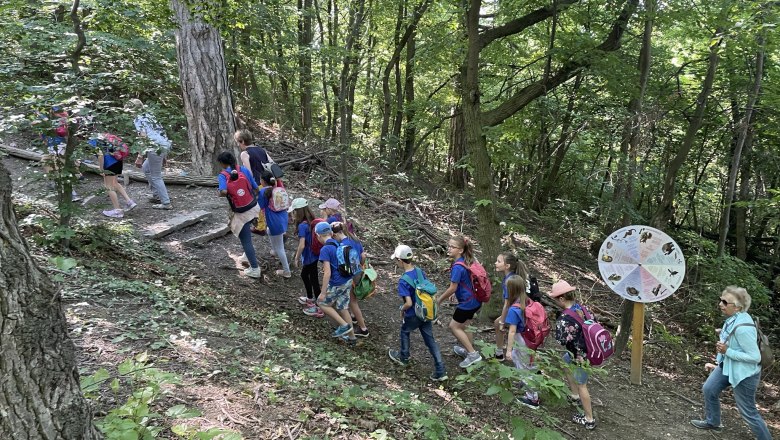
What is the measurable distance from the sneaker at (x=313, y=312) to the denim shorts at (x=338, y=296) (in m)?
0.57

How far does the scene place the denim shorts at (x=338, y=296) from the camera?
571cm

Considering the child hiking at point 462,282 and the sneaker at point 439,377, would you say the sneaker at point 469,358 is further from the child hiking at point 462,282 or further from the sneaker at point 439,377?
the sneaker at point 439,377

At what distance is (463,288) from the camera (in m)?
5.63

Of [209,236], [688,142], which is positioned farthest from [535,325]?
[209,236]

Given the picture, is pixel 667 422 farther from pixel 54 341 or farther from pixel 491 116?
pixel 54 341

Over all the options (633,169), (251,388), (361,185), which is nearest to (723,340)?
(633,169)

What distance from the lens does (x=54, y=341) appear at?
6.08 ft

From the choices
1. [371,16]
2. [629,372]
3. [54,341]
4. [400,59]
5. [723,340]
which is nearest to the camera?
[54,341]

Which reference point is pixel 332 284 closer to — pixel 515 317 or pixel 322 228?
pixel 322 228

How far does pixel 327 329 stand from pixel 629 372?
A: 467 cm

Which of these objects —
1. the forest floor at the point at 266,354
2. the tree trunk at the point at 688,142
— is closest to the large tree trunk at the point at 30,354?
the forest floor at the point at 266,354

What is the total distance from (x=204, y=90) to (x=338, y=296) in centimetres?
489

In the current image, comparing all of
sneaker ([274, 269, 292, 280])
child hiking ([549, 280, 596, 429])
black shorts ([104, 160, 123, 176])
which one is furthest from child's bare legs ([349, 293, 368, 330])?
black shorts ([104, 160, 123, 176])

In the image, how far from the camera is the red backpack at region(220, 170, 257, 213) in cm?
609
